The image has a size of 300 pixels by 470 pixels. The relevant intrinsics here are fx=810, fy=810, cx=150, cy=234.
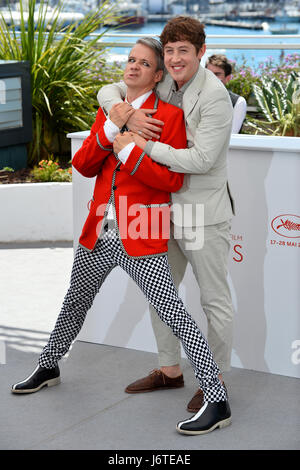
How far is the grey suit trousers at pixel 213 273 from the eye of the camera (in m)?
3.77

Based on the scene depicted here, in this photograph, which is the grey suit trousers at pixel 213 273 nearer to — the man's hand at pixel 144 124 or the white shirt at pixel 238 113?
the man's hand at pixel 144 124

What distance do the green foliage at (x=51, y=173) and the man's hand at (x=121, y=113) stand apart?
13.8 ft

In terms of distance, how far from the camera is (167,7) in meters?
83.3

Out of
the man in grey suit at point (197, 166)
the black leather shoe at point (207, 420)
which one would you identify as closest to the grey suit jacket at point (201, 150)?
the man in grey suit at point (197, 166)

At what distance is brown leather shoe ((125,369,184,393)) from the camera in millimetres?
4152

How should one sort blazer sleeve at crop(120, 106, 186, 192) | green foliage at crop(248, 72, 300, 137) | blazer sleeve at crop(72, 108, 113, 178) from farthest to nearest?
green foliage at crop(248, 72, 300, 137) → blazer sleeve at crop(72, 108, 113, 178) → blazer sleeve at crop(120, 106, 186, 192)

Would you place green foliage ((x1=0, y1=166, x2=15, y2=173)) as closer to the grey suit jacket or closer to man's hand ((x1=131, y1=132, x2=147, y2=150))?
the grey suit jacket

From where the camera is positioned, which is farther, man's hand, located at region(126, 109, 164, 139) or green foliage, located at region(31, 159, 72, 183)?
green foliage, located at region(31, 159, 72, 183)

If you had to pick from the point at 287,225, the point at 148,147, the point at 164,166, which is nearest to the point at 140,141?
the point at 148,147

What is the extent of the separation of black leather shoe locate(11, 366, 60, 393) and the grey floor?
3 cm

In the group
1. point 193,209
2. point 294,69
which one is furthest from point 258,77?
point 193,209

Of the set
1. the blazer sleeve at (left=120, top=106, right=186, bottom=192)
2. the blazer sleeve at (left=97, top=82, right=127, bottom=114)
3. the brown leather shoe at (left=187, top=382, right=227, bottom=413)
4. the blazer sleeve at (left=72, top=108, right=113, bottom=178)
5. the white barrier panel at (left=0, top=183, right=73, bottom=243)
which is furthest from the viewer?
the white barrier panel at (left=0, top=183, right=73, bottom=243)

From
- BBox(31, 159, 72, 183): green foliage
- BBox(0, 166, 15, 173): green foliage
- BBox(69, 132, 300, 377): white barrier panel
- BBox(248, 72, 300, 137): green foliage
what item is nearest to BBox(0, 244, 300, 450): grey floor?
BBox(69, 132, 300, 377): white barrier panel

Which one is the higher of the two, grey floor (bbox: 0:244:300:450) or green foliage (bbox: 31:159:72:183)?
green foliage (bbox: 31:159:72:183)
